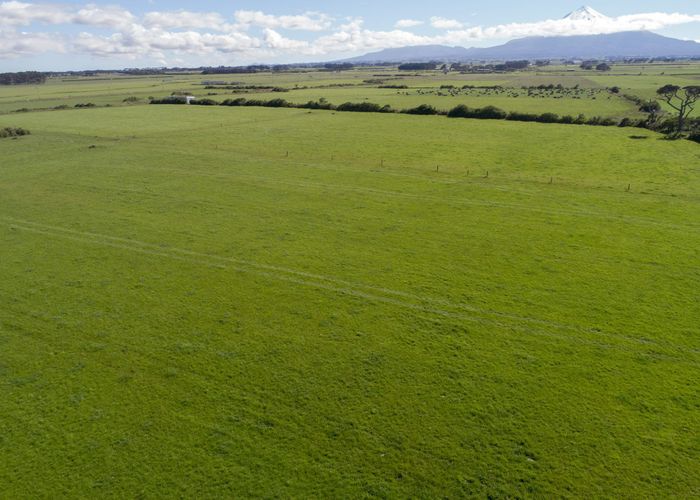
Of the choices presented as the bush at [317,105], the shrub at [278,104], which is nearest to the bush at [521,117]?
the bush at [317,105]

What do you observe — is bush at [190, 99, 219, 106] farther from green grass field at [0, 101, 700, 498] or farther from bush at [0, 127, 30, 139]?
green grass field at [0, 101, 700, 498]

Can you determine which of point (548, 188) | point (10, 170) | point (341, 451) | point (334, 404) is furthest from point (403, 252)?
point (10, 170)

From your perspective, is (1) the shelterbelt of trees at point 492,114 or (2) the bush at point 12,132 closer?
(1) the shelterbelt of trees at point 492,114

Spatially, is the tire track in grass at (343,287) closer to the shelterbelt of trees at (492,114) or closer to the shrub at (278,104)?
the shelterbelt of trees at (492,114)

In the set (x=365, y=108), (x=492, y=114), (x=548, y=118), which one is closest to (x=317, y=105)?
(x=365, y=108)

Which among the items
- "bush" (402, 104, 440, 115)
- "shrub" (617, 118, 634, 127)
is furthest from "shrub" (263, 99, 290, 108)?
"shrub" (617, 118, 634, 127)

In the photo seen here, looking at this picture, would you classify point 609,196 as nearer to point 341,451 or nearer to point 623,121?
point 341,451
